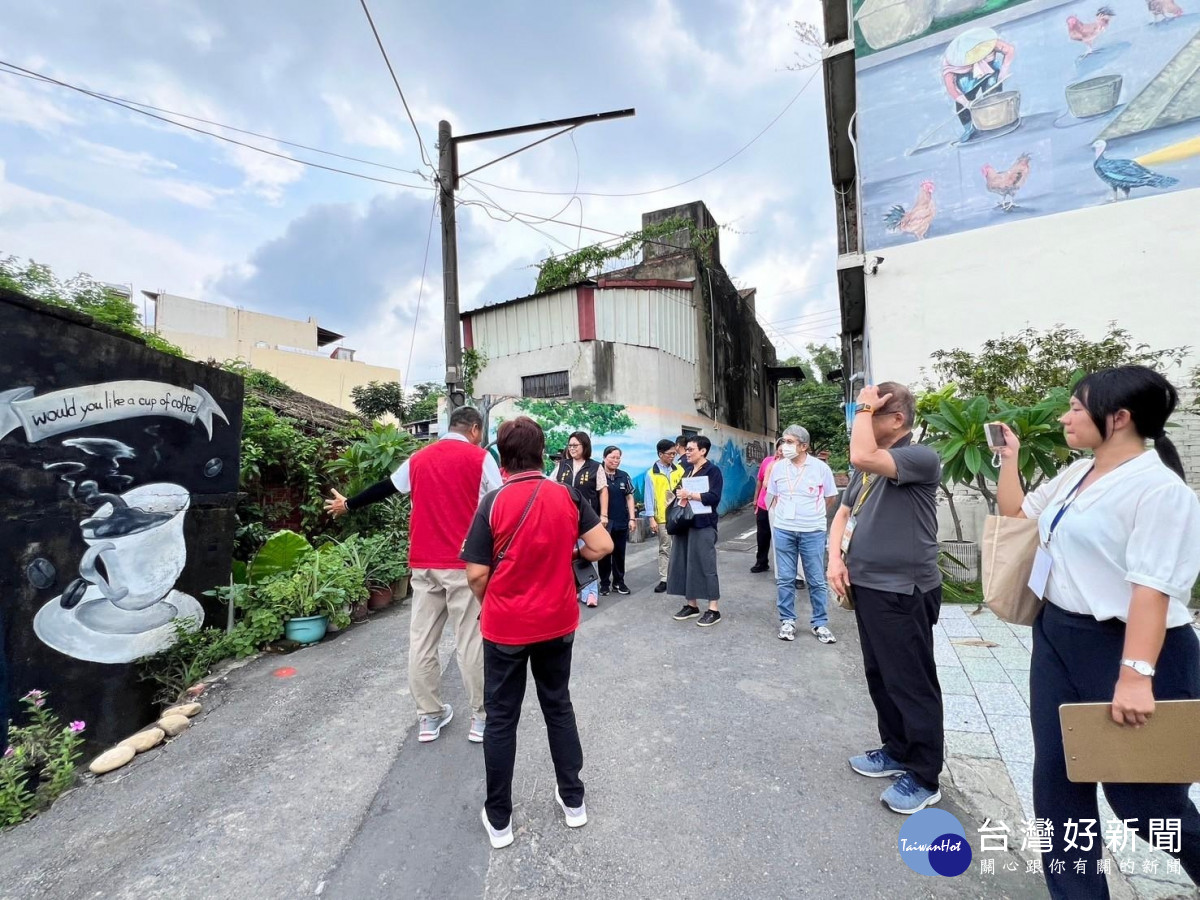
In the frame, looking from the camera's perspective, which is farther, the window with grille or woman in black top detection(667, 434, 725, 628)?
the window with grille

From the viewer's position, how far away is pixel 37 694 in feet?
9.82

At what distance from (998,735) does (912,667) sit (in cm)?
123

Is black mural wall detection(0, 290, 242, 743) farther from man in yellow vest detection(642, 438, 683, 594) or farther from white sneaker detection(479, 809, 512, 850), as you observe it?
man in yellow vest detection(642, 438, 683, 594)

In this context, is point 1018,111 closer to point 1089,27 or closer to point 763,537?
point 1089,27

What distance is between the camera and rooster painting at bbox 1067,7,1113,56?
7.25m

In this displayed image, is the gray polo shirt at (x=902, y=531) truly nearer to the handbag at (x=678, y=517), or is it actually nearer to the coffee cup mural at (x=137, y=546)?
the handbag at (x=678, y=517)

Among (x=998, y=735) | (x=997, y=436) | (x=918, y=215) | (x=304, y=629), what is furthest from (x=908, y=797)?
(x=918, y=215)

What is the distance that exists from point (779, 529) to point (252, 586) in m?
4.61

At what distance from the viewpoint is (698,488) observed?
185 inches

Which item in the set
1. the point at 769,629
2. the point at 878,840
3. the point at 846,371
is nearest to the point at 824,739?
the point at 878,840

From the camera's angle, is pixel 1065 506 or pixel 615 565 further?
pixel 615 565

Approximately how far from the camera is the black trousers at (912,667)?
222 centimetres

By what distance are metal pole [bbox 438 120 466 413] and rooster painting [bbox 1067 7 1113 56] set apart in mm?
8781

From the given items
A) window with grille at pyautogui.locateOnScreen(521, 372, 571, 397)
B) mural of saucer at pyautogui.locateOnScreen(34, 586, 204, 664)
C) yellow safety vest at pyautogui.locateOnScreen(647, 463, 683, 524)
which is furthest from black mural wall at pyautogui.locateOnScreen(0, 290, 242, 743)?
window with grille at pyautogui.locateOnScreen(521, 372, 571, 397)
